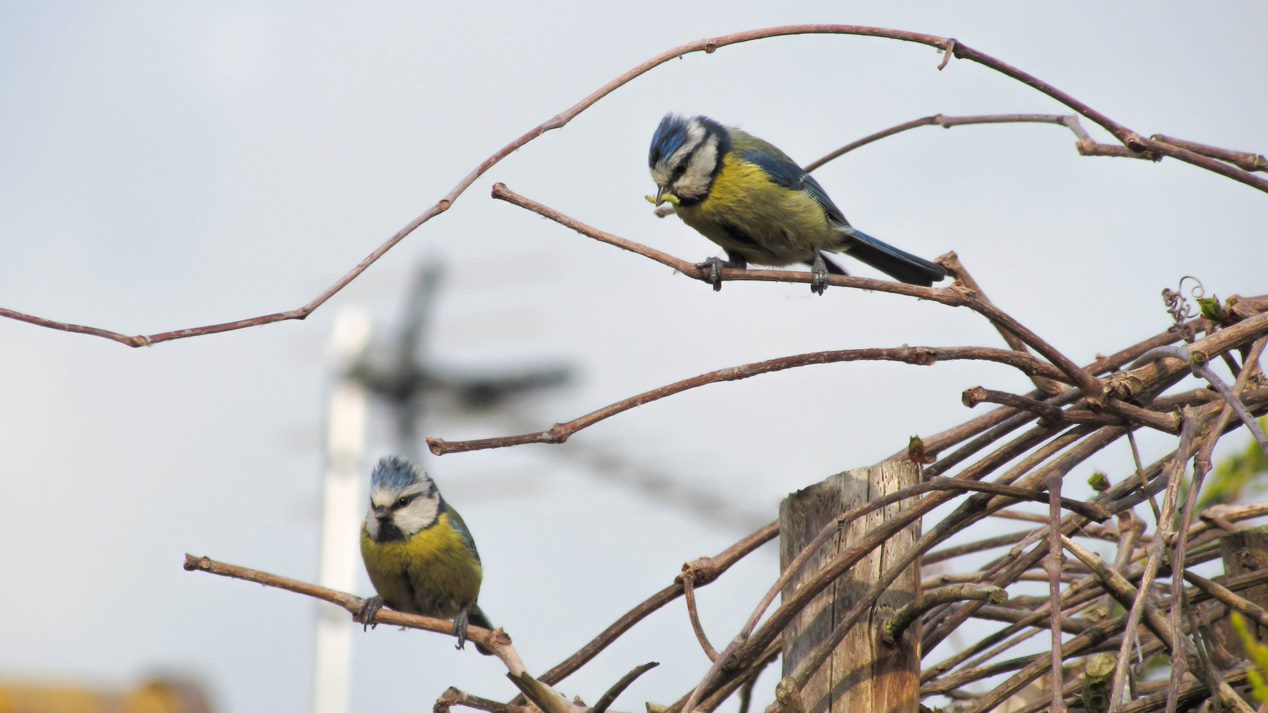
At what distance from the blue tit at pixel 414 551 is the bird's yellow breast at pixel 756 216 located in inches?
49.8

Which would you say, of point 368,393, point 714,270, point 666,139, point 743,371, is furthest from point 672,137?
point 368,393

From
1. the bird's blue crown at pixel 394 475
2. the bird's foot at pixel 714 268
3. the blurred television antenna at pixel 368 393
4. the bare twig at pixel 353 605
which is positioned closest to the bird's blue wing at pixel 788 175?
the bird's foot at pixel 714 268

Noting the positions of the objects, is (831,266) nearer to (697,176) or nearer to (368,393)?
(697,176)

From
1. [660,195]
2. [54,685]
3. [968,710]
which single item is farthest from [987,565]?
[54,685]

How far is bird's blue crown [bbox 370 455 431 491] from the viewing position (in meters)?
4.44

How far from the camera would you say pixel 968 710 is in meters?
2.65

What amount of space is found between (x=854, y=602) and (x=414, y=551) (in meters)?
2.14

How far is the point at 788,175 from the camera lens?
429 cm

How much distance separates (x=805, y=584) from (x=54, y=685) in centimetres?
277

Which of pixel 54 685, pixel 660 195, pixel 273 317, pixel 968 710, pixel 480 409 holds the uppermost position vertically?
pixel 480 409

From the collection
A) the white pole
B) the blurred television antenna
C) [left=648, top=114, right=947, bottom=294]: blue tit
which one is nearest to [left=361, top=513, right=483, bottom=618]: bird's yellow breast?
[left=648, top=114, right=947, bottom=294]: blue tit

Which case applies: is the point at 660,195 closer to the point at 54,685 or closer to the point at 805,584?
the point at 805,584

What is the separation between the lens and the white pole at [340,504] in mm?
13622

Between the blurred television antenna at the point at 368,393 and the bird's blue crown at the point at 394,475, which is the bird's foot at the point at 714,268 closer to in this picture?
the bird's blue crown at the point at 394,475
